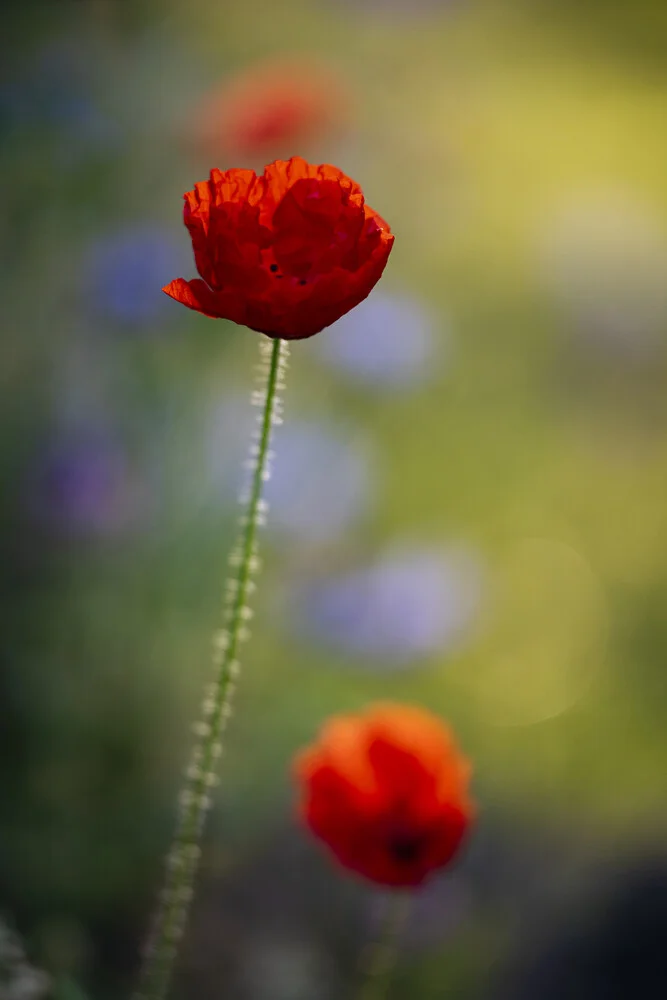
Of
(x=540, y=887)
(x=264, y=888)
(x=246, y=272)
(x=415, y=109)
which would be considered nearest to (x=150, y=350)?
(x=264, y=888)

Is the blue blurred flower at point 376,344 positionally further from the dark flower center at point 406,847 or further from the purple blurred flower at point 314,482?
the dark flower center at point 406,847

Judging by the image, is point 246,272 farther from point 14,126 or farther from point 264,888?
point 264,888

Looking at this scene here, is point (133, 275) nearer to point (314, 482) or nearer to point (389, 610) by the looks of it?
point (314, 482)

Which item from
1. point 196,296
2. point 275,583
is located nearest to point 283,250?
point 196,296

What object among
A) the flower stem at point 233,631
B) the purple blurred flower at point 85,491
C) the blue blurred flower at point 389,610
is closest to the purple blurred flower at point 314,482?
the blue blurred flower at point 389,610

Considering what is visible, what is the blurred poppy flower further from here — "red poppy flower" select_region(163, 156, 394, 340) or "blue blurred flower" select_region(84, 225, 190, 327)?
"red poppy flower" select_region(163, 156, 394, 340)

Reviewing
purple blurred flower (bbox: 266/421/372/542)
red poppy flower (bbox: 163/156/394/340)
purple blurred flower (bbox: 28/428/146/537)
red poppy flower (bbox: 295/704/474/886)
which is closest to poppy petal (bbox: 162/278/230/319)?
red poppy flower (bbox: 163/156/394/340)
